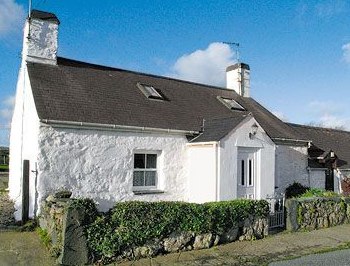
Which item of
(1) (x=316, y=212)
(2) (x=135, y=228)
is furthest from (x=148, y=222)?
(1) (x=316, y=212)

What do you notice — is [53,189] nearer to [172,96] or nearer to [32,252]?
[32,252]

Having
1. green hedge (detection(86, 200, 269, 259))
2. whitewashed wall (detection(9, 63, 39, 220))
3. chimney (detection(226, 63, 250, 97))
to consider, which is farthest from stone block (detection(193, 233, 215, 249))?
chimney (detection(226, 63, 250, 97))

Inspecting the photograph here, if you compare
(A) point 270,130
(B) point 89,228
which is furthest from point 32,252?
(A) point 270,130

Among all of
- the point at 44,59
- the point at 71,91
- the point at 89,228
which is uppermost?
the point at 44,59

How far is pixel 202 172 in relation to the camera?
13383 mm

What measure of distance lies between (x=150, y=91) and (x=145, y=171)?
4.28 m

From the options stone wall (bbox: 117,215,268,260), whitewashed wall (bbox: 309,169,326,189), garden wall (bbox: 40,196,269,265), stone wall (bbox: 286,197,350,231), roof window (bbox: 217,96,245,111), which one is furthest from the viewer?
whitewashed wall (bbox: 309,169,326,189)

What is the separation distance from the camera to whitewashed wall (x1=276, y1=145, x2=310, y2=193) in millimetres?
17266

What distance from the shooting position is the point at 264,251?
9.41 metres

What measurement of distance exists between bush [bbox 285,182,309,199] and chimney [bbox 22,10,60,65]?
12080 mm

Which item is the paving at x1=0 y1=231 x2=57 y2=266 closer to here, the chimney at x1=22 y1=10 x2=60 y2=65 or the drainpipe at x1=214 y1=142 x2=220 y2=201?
the drainpipe at x1=214 y1=142 x2=220 y2=201

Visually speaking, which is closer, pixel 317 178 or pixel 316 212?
pixel 316 212

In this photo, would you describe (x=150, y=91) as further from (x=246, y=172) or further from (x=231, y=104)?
(x=246, y=172)

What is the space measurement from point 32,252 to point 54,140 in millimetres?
3711
